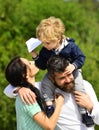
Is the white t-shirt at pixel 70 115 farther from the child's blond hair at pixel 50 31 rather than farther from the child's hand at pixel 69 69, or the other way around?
the child's blond hair at pixel 50 31

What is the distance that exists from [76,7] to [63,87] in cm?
1109

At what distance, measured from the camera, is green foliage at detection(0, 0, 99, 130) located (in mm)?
6453

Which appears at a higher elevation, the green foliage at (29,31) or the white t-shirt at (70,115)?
the white t-shirt at (70,115)

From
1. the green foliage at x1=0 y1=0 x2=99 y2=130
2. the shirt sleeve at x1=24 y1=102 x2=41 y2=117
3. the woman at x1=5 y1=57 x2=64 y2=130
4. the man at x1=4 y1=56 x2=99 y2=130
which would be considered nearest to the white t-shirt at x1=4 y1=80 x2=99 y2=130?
the man at x1=4 y1=56 x2=99 y2=130

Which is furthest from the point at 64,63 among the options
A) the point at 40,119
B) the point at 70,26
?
the point at 70,26

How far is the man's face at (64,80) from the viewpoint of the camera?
11.6ft

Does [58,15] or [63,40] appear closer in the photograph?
[63,40]

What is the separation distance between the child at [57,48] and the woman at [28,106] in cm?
14

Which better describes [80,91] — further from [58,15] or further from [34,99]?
[58,15]

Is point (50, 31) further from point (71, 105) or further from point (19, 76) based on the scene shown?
point (71, 105)

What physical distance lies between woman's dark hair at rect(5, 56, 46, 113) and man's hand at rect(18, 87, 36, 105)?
0.03 meters

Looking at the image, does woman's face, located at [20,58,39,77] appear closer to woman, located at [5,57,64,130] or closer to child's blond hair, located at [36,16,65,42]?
woman, located at [5,57,64,130]

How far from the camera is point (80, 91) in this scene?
148 inches

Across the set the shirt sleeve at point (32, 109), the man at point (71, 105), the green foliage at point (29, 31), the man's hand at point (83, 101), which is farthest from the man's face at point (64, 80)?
the green foliage at point (29, 31)
